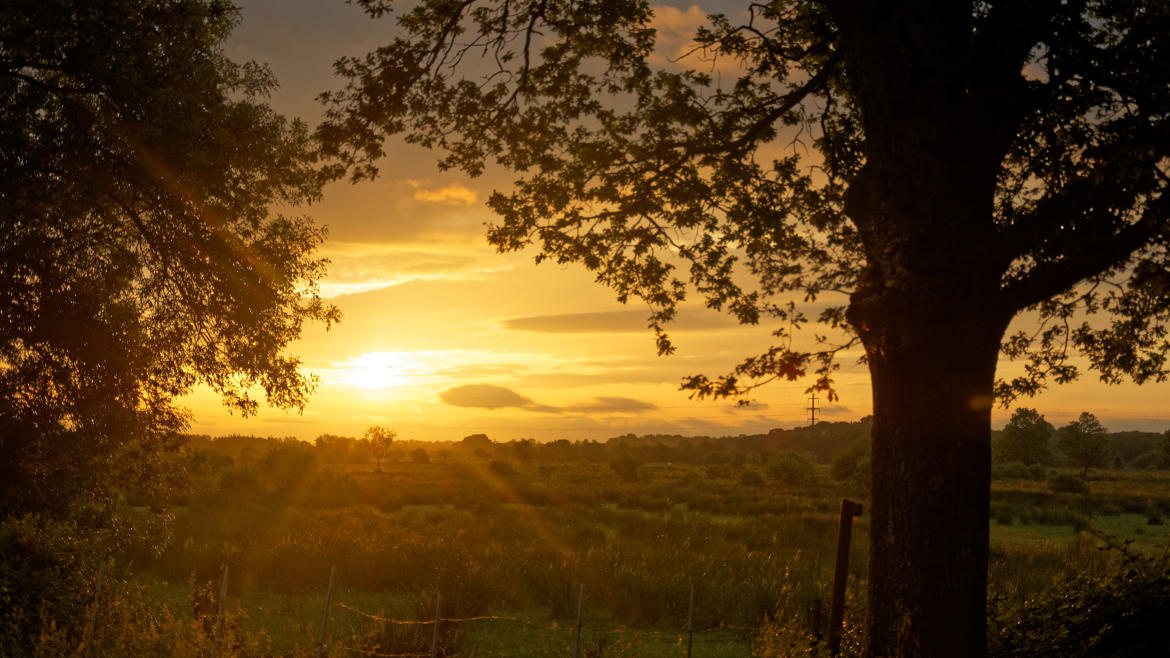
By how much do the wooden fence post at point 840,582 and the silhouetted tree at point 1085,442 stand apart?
325 feet

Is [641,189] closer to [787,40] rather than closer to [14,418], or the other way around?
[787,40]

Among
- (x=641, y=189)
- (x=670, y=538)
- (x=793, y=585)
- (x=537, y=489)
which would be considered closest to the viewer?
(x=641, y=189)

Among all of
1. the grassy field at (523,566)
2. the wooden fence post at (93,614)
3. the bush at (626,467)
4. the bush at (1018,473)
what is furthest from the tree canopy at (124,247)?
the bush at (1018,473)

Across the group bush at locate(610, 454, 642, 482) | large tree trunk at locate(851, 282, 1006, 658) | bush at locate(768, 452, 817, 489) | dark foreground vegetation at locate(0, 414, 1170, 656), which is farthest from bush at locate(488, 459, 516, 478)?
large tree trunk at locate(851, 282, 1006, 658)

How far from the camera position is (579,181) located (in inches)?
471

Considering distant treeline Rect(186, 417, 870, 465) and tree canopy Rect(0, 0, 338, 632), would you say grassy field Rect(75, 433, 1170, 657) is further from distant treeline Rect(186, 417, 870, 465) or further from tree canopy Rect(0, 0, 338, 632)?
distant treeline Rect(186, 417, 870, 465)

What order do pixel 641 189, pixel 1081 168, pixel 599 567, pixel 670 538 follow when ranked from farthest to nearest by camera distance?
pixel 670 538, pixel 599 567, pixel 641 189, pixel 1081 168

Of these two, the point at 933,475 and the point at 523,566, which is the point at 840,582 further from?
the point at 523,566

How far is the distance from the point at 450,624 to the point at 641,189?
31.7 feet

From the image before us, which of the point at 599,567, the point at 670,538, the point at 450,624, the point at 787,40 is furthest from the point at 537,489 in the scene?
the point at 787,40

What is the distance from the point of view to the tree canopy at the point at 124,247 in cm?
1361

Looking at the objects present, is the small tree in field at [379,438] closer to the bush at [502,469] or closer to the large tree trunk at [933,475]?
the bush at [502,469]

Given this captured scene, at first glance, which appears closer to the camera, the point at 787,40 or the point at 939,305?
the point at 939,305

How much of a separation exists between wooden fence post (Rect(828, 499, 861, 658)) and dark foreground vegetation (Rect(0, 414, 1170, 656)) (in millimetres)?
328
